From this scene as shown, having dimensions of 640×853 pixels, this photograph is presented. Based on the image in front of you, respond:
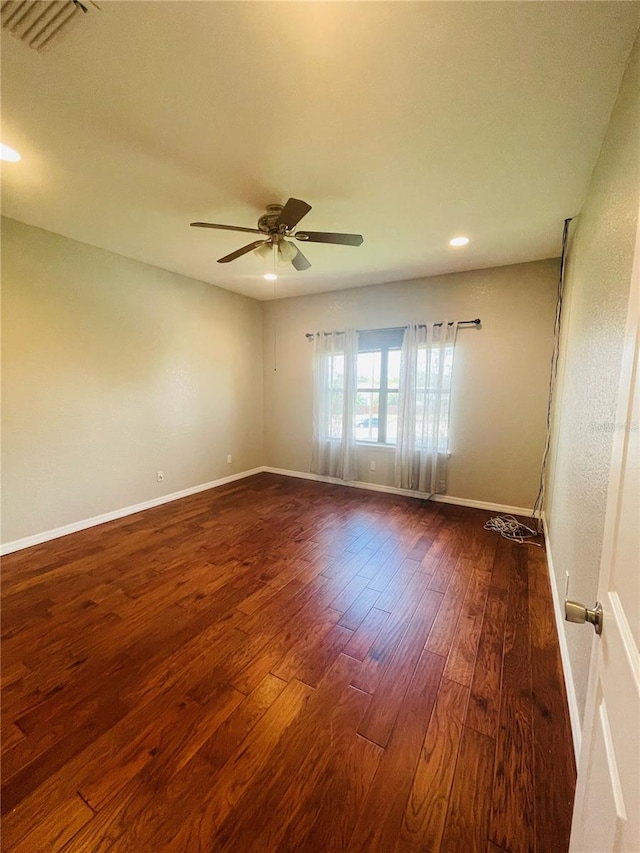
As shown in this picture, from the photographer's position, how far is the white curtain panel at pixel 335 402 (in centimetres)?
434

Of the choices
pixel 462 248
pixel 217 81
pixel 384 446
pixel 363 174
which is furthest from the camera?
pixel 384 446

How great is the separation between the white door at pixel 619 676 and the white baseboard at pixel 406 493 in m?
3.10

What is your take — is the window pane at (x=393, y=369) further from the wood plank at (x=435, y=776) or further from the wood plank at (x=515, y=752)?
the wood plank at (x=435, y=776)

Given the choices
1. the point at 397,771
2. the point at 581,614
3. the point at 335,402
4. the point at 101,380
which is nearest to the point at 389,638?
the point at 397,771

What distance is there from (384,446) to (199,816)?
3.62 m

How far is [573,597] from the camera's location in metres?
1.60

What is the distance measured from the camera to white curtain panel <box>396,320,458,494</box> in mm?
3750

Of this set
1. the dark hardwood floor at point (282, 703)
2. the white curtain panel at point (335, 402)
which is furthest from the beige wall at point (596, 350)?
the white curtain panel at point (335, 402)

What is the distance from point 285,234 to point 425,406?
2377mm

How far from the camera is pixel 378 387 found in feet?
14.2

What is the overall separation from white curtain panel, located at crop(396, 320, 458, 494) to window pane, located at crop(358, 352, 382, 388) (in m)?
0.43

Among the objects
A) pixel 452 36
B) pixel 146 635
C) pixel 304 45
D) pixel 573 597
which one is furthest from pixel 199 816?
pixel 452 36

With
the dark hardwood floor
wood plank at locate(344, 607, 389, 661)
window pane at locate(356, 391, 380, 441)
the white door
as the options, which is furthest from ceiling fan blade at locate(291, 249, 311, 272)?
wood plank at locate(344, 607, 389, 661)

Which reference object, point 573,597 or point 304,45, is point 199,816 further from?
point 304,45
